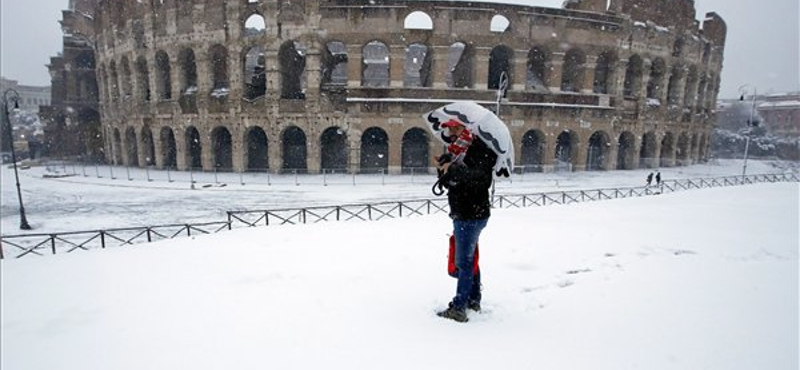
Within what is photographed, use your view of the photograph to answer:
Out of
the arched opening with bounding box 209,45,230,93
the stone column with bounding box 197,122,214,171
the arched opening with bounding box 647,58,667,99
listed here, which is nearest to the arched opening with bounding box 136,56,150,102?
the arched opening with bounding box 209,45,230,93

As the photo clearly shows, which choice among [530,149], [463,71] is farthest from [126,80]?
[530,149]

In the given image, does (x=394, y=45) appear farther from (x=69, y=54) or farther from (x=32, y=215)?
(x=69, y=54)

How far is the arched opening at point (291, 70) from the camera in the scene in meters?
25.5

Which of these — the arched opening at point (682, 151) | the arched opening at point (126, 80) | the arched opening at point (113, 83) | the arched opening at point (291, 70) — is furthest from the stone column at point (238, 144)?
the arched opening at point (682, 151)

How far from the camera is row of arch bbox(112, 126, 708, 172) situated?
87.5ft

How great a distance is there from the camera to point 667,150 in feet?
104

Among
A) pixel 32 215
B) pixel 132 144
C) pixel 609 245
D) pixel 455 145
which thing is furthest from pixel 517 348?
pixel 132 144

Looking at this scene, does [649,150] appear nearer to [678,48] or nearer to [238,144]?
[678,48]

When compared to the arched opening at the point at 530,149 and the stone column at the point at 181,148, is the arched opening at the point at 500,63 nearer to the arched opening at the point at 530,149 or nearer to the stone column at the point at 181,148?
the arched opening at the point at 530,149

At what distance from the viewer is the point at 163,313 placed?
3.68m

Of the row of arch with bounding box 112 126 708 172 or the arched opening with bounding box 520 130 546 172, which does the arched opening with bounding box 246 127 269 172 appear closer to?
the row of arch with bounding box 112 126 708 172

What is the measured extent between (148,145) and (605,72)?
34.9 m

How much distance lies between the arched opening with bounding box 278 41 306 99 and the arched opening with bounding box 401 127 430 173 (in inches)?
295

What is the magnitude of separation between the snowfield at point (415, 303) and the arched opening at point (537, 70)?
21.6 meters
